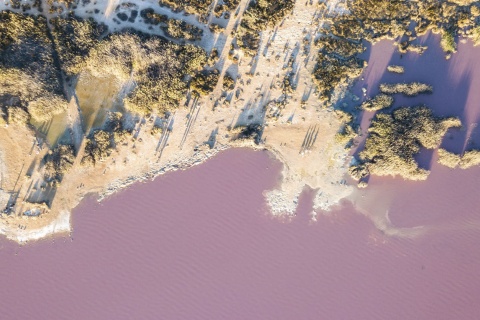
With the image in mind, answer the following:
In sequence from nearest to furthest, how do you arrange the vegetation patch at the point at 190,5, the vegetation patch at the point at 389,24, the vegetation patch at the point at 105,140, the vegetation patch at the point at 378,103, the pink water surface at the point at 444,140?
1. the vegetation patch at the point at 105,140
2. the vegetation patch at the point at 190,5
3. the vegetation patch at the point at 378,103
4. the vegetation patch at the point at 389,24
5. the pink water surface at the point at 444,140

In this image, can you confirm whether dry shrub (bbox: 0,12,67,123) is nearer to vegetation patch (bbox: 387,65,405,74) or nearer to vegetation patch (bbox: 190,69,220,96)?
vegetation patch (bbox: 190,69,220,96)

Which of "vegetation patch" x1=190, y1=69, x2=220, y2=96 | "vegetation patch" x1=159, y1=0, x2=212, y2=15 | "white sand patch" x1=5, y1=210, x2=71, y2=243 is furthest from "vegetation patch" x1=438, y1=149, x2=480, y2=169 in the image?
"white sand patch" x1=5, y1=210, x2=71, y2=243

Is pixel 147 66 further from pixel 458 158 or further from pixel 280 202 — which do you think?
pixel 458 158

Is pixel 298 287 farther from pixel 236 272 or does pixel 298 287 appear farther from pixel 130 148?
pixel 130 148

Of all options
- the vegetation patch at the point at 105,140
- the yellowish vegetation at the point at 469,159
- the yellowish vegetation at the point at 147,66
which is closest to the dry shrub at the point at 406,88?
the yellowish vegetation at the point at 469,159

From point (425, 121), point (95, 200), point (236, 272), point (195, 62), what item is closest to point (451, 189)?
point (425, 121)

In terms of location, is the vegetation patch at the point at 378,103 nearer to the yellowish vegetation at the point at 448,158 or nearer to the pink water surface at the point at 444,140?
the pink water surface at the point at 444,140
